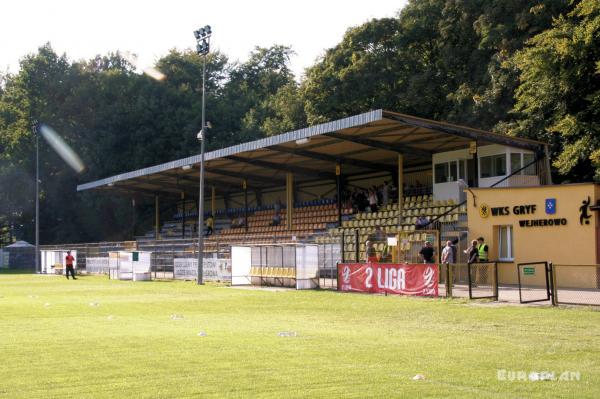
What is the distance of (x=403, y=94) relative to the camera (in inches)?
2040

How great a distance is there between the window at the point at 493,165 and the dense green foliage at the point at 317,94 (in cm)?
244

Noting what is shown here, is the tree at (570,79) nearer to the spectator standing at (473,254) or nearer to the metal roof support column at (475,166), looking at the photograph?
the metal roof support column at (475,166)

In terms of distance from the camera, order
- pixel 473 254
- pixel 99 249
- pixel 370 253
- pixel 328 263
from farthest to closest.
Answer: pixel 99 249, pixel 328 263, pixel 370 253, pixel 473 254

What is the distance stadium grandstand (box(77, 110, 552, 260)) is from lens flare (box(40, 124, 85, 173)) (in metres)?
13.7

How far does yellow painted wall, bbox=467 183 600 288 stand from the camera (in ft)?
93.1

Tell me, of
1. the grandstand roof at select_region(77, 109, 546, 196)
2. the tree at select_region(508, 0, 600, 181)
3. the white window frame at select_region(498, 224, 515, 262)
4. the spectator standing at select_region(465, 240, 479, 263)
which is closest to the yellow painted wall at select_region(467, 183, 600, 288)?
the white window frame at select_region(498, 224, 515, 262)

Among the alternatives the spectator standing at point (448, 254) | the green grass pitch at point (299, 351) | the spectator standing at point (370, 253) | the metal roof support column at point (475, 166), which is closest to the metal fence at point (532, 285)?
the green grass pitch at point (299, 351)

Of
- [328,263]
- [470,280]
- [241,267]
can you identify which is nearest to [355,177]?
[241,267]

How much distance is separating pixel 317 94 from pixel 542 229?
97.9ft

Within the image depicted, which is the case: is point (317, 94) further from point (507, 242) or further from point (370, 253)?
point (507, 242)

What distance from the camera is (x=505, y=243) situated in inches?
1242

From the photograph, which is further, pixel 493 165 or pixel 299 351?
pixel 493 165

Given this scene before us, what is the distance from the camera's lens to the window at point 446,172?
39.7 meters

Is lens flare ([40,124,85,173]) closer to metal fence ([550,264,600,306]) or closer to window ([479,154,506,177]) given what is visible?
window ([479,154,506,177])
